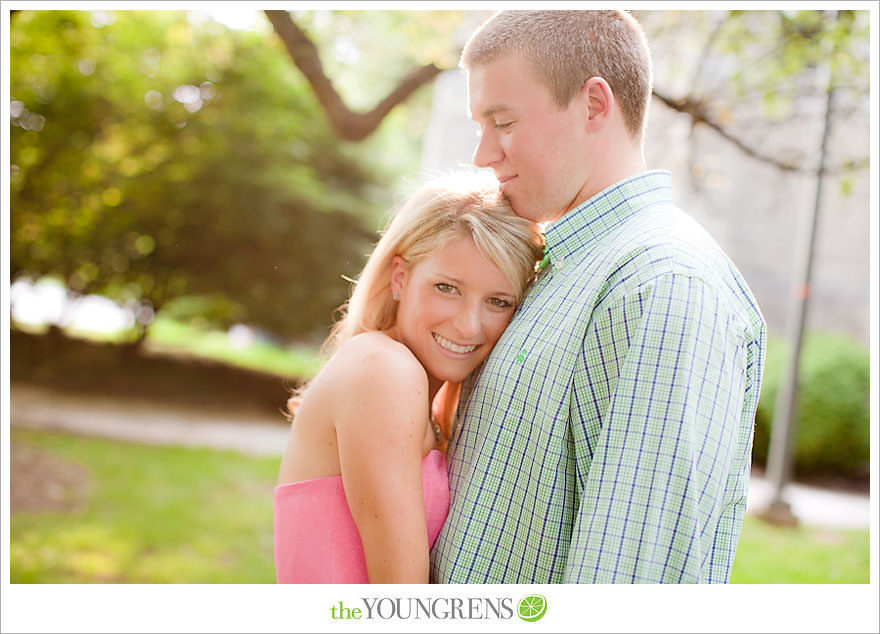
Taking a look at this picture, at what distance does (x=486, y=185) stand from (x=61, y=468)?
18.2 feet

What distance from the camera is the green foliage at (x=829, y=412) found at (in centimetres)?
728

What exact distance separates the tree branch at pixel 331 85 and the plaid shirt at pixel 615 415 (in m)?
2.66

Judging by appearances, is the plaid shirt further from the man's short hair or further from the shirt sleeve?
the man's short hair

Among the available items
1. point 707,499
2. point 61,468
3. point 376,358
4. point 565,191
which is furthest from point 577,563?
point 61,468

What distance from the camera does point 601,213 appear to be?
5.25ft

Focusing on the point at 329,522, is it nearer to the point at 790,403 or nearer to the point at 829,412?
the point at 790,403

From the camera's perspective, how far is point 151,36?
26.8ft

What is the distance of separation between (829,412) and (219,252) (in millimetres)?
6155

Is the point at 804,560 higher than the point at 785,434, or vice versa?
the point at 785,434

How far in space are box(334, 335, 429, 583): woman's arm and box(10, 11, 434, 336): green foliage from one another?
716cm

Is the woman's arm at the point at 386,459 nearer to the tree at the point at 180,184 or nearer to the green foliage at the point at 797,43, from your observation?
the green foliage at the point at 797,43

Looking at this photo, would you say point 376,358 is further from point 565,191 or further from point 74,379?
point 74,379

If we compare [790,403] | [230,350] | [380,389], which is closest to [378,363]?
[380,389]

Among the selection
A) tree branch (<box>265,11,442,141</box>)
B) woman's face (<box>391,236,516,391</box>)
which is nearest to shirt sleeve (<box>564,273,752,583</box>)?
woman's face (<box>391,236,516,391</box>)
